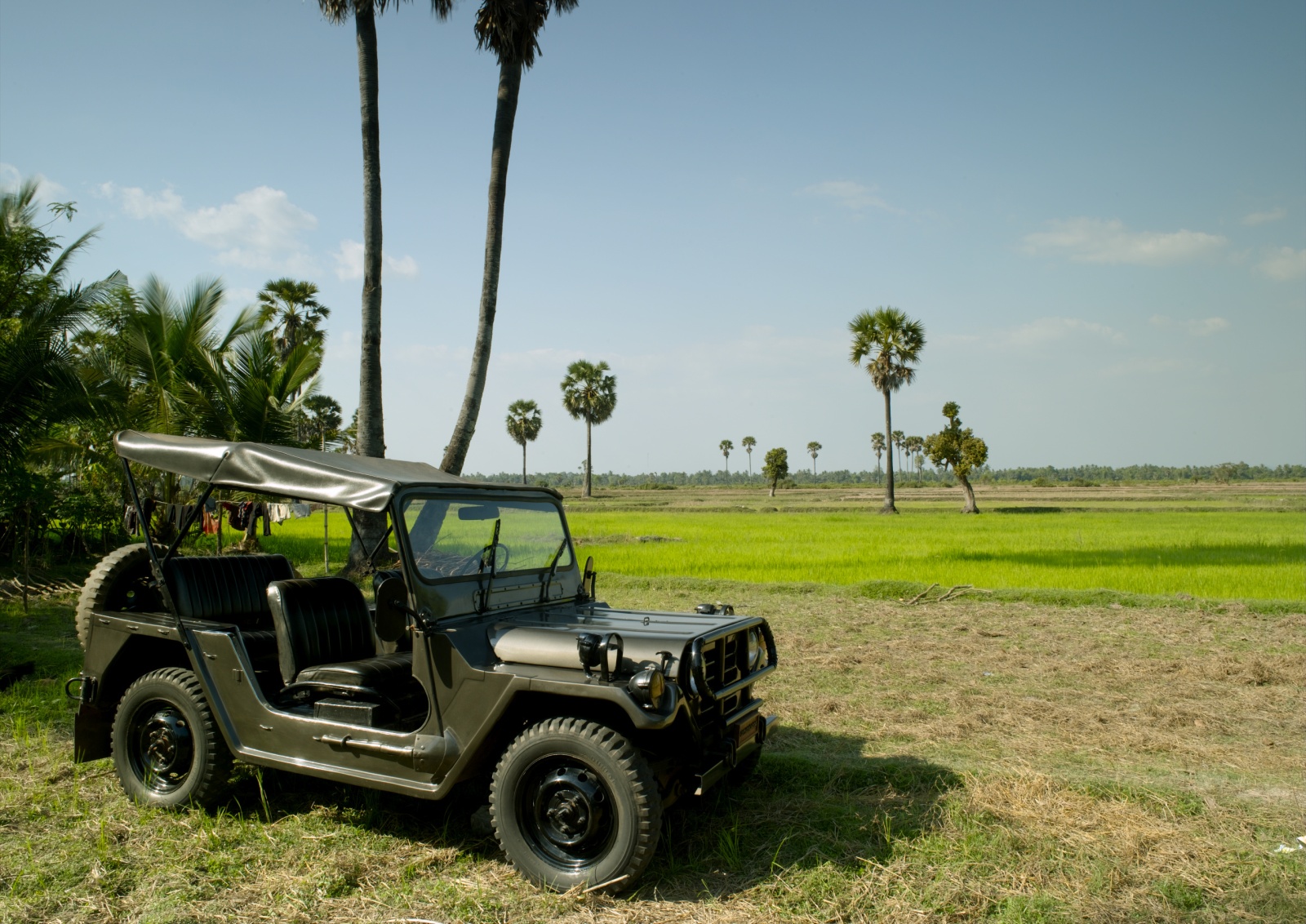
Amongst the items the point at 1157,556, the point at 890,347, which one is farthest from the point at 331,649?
the point at 890,347

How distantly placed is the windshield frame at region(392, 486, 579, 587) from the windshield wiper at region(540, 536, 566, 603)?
2 cm

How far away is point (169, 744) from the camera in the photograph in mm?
4742

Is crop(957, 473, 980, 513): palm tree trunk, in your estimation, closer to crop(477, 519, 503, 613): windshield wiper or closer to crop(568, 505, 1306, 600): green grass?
crop(568, 505, 1306, 600): green grass

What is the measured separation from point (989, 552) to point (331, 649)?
20.0 m

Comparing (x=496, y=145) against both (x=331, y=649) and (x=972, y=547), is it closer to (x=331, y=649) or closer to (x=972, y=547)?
(x=331, y=649)

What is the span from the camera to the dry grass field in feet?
12.1

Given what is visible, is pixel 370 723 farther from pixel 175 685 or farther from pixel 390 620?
pixel 175 685

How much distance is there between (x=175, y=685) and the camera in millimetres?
4652

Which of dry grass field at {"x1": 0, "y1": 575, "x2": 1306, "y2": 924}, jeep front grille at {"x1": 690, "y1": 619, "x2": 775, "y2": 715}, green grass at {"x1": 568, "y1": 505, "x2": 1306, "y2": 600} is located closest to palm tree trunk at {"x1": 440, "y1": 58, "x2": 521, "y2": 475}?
green grass at {"x1": 568, "y1": 505, "x2": 1306, "y2": 600}

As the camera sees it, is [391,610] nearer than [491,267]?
Yes

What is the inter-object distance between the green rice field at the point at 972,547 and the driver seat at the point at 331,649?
1175 centimetres

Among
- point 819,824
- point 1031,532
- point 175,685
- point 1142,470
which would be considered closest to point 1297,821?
point 819,824


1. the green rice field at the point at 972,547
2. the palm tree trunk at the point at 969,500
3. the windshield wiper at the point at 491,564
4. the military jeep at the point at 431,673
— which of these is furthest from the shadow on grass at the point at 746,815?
the palm tree trunk at the point at 969,500

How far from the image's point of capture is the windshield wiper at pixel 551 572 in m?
5.04
